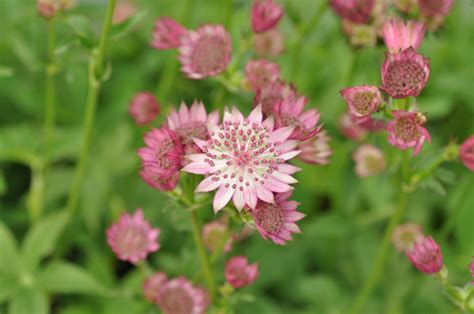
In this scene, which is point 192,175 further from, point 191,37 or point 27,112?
point 27,112

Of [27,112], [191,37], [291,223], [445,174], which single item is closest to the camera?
[291,223]

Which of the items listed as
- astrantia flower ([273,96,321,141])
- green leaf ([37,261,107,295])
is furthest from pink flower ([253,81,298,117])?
green leaf ([37,261,107,295])

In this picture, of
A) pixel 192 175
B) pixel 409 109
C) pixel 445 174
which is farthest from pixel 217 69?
pixel 445 174

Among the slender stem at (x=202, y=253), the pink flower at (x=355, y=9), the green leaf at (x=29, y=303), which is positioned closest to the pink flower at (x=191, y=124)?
the slender stem at (x=202, y=253)

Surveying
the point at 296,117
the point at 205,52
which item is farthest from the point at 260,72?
the point at 296,117

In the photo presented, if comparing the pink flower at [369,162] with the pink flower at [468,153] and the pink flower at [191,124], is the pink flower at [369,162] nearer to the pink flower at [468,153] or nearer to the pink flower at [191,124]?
the pink flower at [468,153]

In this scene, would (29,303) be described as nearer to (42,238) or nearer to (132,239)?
(42,238)

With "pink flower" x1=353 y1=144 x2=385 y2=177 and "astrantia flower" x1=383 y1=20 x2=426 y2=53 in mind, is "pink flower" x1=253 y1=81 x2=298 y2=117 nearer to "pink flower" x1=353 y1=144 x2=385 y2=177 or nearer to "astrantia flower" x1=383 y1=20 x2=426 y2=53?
"astrantia flower" x1=383 y1=20 x2=426 y2=53
